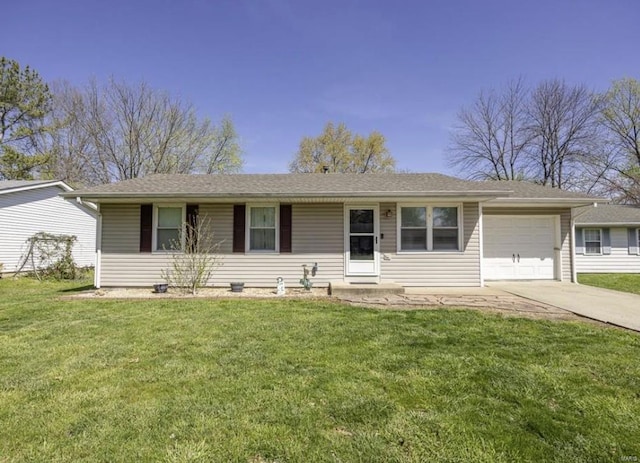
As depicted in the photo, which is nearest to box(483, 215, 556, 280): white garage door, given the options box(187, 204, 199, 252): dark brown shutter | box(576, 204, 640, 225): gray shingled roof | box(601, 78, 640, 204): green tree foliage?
box(576, 204, 640, 225): gray shingled roof

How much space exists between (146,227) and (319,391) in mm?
7664

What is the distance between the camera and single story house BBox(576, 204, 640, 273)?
15094 millimetres

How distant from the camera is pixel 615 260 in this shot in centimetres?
1516

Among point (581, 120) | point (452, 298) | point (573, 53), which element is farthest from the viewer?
point (581, 120)

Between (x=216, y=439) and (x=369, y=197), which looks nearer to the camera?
(x=216, y=439)

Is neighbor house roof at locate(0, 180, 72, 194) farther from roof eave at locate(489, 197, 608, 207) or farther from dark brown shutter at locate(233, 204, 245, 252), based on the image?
roof eave at locate(489, 197, 608, 207)

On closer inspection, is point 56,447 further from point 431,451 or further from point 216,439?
point 431,451

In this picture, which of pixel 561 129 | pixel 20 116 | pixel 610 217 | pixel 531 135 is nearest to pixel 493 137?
pixel 531 135

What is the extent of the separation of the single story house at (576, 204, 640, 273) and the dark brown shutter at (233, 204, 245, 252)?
15547 millimetres

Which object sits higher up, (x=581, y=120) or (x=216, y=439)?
(x=581, y=120)

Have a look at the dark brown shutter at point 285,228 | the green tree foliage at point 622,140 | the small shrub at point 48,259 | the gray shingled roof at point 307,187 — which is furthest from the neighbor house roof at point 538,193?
the small shrub at point 48,259

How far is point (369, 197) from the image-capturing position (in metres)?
8.34

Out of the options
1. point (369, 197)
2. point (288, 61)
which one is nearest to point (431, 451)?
point (369, 197)

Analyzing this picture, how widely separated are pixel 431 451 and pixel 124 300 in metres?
7.29
